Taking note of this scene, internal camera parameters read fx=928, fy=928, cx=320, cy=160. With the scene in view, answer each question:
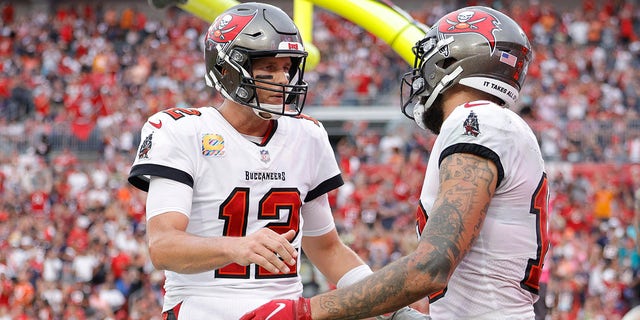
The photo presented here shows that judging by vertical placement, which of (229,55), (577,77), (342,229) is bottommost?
(342,229)

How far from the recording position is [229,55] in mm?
3631

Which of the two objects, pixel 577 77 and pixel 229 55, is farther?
pixel 577 77

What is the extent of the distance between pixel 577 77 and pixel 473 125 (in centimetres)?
1693

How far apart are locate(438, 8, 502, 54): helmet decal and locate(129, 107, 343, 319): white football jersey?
0.86 meters

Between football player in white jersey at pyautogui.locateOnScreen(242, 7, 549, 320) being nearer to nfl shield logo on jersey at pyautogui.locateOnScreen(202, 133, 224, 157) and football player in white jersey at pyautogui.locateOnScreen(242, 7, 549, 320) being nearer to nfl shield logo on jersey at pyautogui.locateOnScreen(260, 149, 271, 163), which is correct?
nfl shield logo on jersey at pyautogui.locateOnScreen(260, 149, 271, 163)

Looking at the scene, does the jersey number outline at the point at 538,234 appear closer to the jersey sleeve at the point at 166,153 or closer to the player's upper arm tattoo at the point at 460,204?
the player's upper arm tattoo at the point at 460,204

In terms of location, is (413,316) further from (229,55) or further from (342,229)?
(342,229)

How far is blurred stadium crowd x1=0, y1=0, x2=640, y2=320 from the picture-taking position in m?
12.9

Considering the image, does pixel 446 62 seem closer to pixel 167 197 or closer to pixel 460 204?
pixel 460 204

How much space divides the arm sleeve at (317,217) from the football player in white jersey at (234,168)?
6cm

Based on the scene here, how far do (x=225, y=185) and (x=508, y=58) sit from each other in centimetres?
116

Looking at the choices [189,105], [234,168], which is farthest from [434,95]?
[189,105]

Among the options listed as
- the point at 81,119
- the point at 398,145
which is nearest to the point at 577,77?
the point at 398,145

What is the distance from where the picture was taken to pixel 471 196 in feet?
9.25
